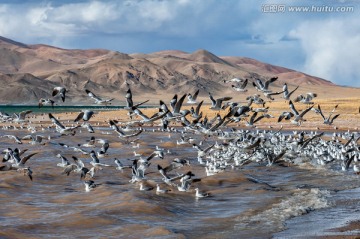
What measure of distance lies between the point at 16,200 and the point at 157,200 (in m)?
4.46

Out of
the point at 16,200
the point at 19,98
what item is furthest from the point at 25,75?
the point at 16,200

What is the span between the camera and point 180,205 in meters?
19.5

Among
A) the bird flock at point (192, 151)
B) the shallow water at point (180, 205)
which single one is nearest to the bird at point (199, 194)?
the bird flock at point (192, 151)

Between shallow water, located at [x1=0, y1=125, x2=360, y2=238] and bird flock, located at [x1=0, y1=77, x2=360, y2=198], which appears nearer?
shallow water, located at [x1=0, y1=125, x2=360, y2=238]

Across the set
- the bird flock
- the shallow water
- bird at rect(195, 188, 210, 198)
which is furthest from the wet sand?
the bird flock

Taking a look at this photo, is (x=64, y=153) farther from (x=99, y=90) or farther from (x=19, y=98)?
(x=99, y=90)

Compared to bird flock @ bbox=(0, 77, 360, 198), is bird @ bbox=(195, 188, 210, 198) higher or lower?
lower

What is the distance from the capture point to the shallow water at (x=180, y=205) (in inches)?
616

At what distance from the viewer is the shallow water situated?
15.6 meters

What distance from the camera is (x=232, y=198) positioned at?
816 inches

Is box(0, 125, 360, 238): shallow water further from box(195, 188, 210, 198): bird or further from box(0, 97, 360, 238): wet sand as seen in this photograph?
box(195, 188, 210, 198): bird

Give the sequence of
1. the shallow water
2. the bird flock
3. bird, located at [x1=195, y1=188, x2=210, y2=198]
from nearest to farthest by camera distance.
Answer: the shallow water → bird, located at [x1=195, y1=188, x2=210, y2=198] → the bird flock

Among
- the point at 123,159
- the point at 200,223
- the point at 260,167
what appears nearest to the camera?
the point at 200,223

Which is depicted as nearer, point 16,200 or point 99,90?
point 16,200
